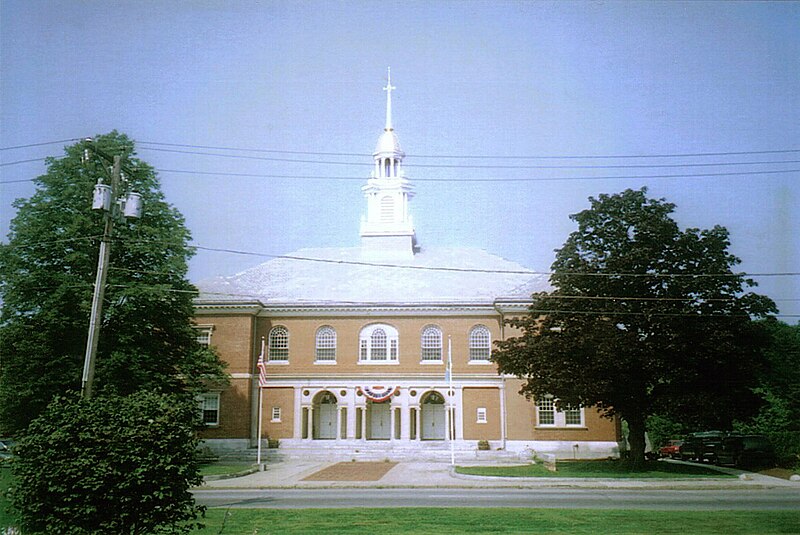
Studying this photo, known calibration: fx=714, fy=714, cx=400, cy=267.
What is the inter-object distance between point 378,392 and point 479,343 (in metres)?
6.18

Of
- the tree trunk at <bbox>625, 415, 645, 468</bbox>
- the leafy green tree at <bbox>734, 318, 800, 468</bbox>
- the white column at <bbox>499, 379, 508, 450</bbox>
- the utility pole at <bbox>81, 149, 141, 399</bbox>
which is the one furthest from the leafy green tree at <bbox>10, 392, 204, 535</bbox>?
the white column at <bbox>499, 379, 508, 450</bbox>

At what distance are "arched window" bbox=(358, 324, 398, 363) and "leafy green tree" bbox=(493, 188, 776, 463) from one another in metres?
13.3

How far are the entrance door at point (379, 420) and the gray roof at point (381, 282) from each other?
6249mm

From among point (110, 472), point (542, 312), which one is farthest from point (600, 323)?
point (110, 472)

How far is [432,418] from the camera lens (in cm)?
4066

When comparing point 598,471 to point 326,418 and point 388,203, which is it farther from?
point 388,203

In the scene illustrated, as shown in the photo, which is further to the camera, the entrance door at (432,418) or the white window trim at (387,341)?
the entrance door at (432,418)

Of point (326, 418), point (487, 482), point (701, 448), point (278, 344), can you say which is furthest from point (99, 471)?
point (326, 418)

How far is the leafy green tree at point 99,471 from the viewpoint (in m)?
9.00

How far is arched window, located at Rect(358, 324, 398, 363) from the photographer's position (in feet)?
131

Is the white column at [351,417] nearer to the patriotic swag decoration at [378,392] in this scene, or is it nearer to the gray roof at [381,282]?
the patriotic swag decoration at [378,392]

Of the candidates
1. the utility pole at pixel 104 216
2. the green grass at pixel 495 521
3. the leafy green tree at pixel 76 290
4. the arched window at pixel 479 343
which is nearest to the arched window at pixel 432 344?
the arched window at pixel 479 343

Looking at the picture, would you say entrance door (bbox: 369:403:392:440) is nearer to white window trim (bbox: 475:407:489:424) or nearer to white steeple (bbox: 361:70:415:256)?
white window trim (bbox: 475:407:489:424)

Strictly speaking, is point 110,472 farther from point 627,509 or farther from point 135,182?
point 135,182
